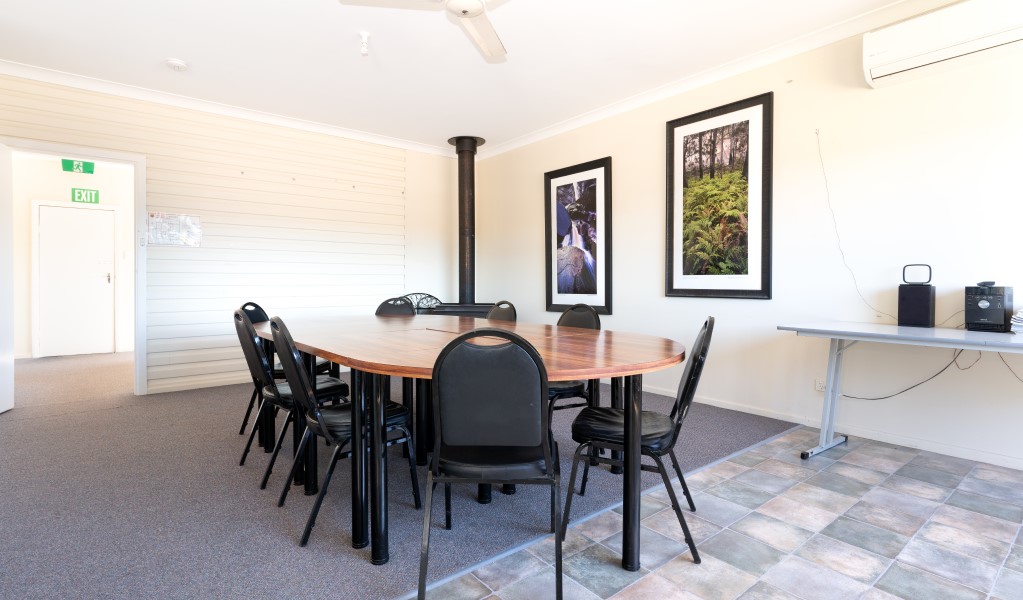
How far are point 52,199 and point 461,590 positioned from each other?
28.0 feet

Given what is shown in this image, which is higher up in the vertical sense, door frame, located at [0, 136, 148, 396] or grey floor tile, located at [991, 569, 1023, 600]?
door frame, located at [0, 136, 148, 396]

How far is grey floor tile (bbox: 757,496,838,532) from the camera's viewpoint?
221 cm

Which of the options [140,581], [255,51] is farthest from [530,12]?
[140,581]

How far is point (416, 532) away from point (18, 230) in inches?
317

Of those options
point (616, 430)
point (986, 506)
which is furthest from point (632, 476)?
point (986, 506)

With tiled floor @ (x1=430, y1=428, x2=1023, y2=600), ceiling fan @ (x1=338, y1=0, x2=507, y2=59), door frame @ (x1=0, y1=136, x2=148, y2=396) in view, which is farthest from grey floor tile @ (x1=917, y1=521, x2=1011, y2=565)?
door frame @ (x1=0, y1=136, x2=148, y2=396)

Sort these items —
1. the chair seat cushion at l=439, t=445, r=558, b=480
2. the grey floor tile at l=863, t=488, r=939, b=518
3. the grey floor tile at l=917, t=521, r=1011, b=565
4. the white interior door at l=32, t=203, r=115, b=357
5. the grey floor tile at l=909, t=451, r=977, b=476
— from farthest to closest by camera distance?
the white interior door at l=32, t=203, r=115, b=357, the grey floor tile at l=909, t=451, r=977, b=476, the grey floor tile at l=863, t=488, r=939, b=518, the grey floor tile at l=917, t=521, r=1011, b=565, the chair seat cushion at l=439, t=445, r=558, b=480

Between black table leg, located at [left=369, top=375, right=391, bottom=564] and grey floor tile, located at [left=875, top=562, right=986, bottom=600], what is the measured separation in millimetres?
1833

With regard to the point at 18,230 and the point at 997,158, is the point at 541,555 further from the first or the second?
the point at 18,230

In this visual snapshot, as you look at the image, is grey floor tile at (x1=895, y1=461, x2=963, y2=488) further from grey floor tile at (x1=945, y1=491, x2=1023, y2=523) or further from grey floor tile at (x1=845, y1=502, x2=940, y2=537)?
grey floor tile at (x1=845, y1=502, x2=940, y2=537)

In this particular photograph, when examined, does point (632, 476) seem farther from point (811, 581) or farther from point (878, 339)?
point (878, 339)

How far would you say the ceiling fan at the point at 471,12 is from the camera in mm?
2494

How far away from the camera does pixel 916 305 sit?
10.0ft

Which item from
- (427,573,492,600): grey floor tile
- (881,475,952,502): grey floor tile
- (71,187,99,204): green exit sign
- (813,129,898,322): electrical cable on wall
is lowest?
(427,573,492,600): grey floor tile
